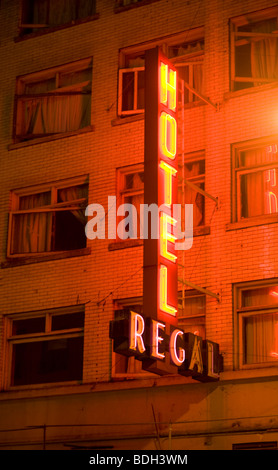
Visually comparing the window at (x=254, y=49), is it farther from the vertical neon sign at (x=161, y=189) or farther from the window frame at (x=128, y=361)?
the window frame at (x=128, y=361)

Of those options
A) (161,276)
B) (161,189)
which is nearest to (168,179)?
(161,189)

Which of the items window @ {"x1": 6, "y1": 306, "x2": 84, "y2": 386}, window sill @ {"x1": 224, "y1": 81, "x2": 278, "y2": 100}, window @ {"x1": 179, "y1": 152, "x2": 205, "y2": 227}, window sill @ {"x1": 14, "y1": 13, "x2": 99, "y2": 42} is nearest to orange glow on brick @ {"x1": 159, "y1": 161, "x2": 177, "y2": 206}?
window @ {"x1": 179, "y1": 152, "x2": 205, "y2": 227}

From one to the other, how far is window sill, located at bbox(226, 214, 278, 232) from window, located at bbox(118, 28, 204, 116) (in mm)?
3721

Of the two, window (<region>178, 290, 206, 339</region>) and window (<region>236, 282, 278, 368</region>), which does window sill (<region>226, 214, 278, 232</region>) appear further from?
window (<region>178, 290, 206, 339</region>)

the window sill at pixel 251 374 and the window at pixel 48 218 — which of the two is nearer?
the window sill at pixel 251 374

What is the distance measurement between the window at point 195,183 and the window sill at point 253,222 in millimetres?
1002

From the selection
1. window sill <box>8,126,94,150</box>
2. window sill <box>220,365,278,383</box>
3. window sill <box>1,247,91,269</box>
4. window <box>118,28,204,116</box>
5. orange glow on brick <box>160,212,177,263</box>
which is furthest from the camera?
window sill <box>8,126,94,150</box>

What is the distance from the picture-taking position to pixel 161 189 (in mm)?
19062

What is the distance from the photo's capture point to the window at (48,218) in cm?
2372

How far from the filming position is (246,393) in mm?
19594

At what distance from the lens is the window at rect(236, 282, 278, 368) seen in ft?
Result: 66.2

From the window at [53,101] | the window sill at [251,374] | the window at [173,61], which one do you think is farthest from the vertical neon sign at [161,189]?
the window at [53,101]

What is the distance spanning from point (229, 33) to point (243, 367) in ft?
27.3

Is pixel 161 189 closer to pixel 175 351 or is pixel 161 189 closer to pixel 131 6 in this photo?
pixel 175 351
